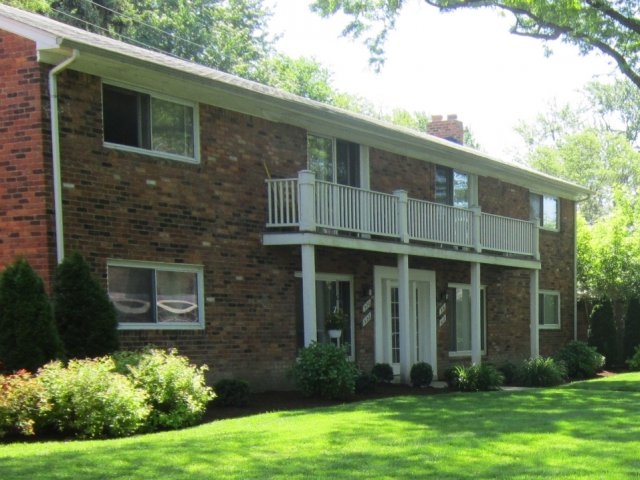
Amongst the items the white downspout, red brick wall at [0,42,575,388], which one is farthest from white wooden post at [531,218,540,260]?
the white downspout

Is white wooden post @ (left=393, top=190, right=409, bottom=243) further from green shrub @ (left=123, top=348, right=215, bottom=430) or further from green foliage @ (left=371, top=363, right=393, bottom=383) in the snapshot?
green shrub @ (left=123, top=348, right=215, bottom=430)

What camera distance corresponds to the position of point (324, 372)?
14.2m

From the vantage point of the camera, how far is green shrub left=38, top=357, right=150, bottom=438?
32.8 ft

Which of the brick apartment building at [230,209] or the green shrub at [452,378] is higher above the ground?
the brick apartment building at [230,209]

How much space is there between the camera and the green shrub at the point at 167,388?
36.0 feet

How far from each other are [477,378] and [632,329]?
1140cm

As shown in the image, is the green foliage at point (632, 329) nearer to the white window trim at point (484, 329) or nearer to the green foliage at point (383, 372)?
the white window trim at point (484, 329)

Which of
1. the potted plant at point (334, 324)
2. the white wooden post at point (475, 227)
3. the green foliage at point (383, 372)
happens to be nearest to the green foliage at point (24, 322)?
the potted plant at point (334, 324)

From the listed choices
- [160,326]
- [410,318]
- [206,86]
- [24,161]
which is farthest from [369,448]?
[410,318]

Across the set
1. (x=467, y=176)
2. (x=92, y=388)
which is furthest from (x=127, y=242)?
(x=467, y=176)

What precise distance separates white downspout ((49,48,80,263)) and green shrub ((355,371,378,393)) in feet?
Answer: 20.2

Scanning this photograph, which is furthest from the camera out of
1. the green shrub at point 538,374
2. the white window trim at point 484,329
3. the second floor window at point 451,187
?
the white window trim at point 484,329

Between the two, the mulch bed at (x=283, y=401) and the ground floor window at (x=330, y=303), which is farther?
the ground floor window at (x=330, y=303)

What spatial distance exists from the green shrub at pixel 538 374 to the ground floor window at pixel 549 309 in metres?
6.22
